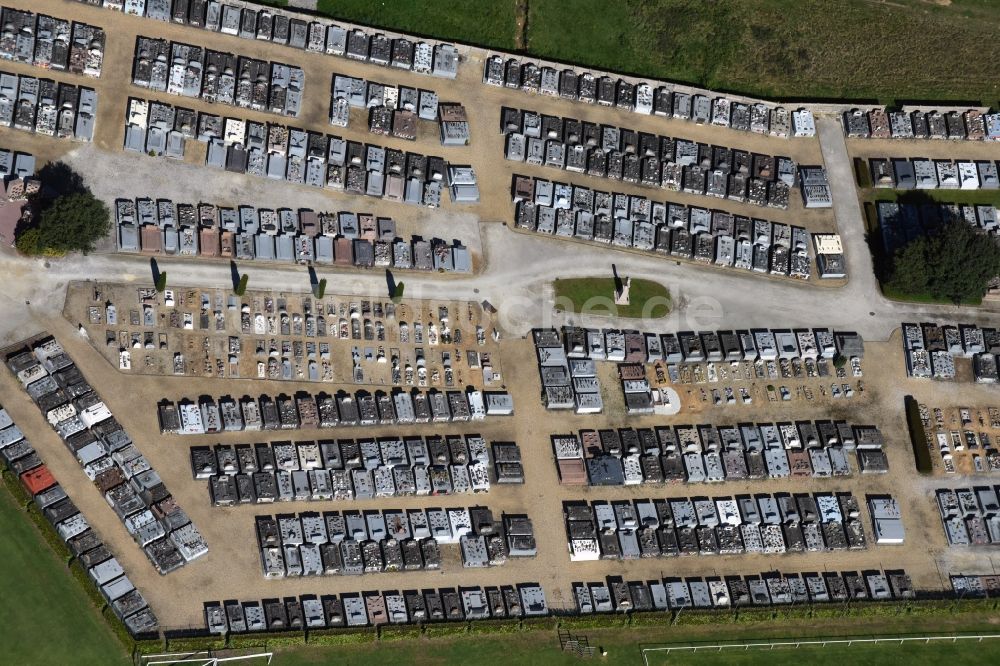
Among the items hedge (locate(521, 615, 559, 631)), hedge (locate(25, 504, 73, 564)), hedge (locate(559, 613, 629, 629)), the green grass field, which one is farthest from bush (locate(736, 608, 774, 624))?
hedge (locate(25, 504, 73, 564))

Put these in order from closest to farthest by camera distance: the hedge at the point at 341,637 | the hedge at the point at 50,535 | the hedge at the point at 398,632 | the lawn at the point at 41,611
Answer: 1. the lawn at the point at 41,611
2. the hedge at the point at 50,535
3. the hedge at the point at 341,637
4. the hedge at the point at 398,632

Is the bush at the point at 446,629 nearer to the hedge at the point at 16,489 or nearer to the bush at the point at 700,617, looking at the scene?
the bush at the point at 700,617

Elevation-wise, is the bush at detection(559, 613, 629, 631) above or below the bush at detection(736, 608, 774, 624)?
below

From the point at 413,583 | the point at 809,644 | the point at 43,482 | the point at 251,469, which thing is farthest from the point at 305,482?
A: the point at 809,644

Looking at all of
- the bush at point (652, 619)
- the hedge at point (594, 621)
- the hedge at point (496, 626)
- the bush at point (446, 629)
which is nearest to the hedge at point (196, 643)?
the bush at point (446, 629)

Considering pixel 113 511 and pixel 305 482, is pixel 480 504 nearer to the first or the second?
pixel 305 482

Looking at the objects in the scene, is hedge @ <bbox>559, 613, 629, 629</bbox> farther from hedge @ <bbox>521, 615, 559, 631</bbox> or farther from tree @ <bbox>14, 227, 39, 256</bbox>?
tree @ <bbox>14, 227, 39, 256</bbox>

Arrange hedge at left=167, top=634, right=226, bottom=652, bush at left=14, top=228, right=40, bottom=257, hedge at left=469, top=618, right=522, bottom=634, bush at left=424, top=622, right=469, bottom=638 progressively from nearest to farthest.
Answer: hedge at left=167, top=634, right=226, bottom=652 → bush at left=424, top=622, right=469, bottom=638 → hedge at left=469, top=618, right=522, bottom=634 → bush at left=14, top=228, right=40, bottom=257
